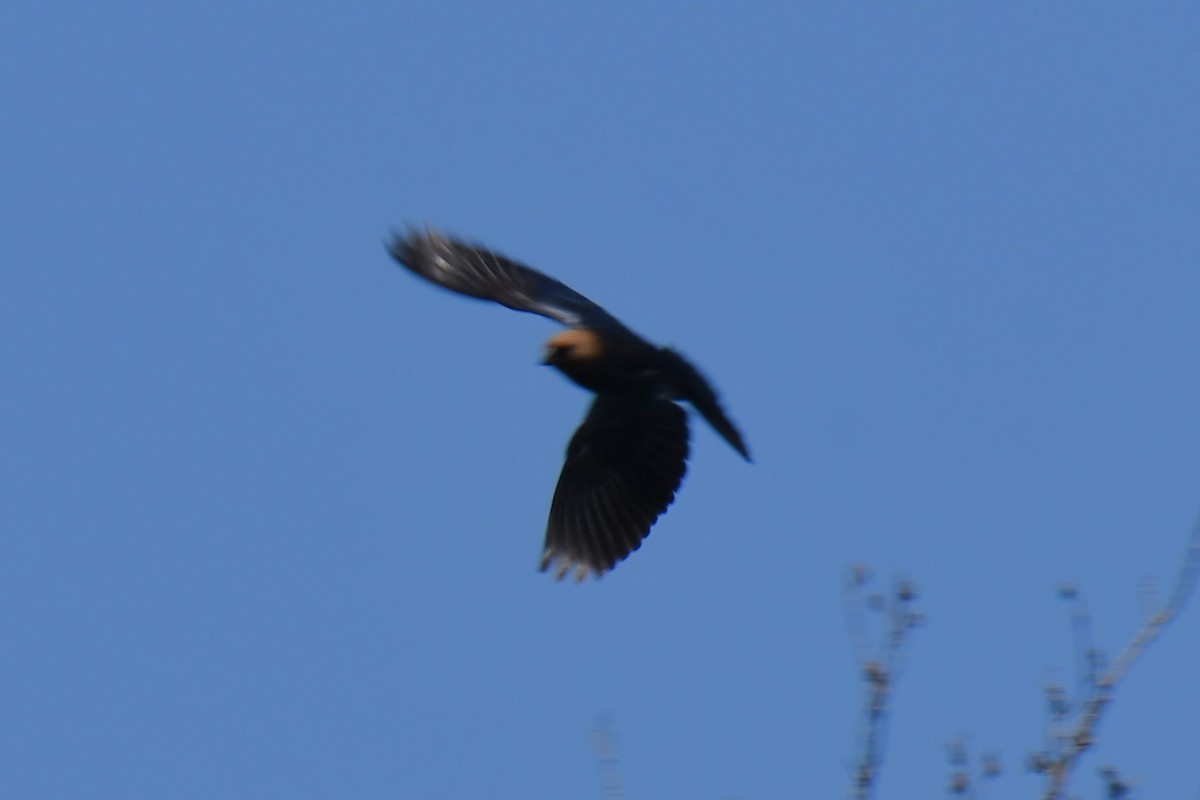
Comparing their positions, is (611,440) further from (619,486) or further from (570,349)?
(570,349)

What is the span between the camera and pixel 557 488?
27.7 ft

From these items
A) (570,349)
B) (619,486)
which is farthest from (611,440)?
(570,349)

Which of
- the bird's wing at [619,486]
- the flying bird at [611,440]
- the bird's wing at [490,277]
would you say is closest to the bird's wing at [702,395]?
the flying bird at [611,440]

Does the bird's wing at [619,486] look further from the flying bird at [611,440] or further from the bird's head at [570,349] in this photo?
the bird's head at [570,349]

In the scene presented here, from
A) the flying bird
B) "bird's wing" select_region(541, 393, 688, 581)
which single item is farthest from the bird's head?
"bird's wing" select_region(541, 393, 688, 581)

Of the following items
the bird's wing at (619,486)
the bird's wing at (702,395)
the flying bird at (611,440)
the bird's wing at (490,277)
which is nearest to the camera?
the bird's wing at (702,395)

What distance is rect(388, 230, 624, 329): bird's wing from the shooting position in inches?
340

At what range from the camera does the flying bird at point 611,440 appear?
7.93 m

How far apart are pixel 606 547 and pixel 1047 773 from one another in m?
4.54

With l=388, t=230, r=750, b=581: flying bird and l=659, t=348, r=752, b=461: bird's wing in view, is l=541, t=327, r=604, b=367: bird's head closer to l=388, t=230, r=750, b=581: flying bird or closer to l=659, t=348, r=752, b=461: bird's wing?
l=388, t=230, r=750, b=581: flying bird

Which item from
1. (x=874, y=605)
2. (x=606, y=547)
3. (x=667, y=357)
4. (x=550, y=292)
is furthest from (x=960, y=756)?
(x=550, y=292)

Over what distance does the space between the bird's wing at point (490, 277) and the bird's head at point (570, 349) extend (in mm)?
371

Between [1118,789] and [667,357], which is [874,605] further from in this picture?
[667,357]

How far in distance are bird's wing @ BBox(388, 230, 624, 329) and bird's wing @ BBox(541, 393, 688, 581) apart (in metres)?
0.46
